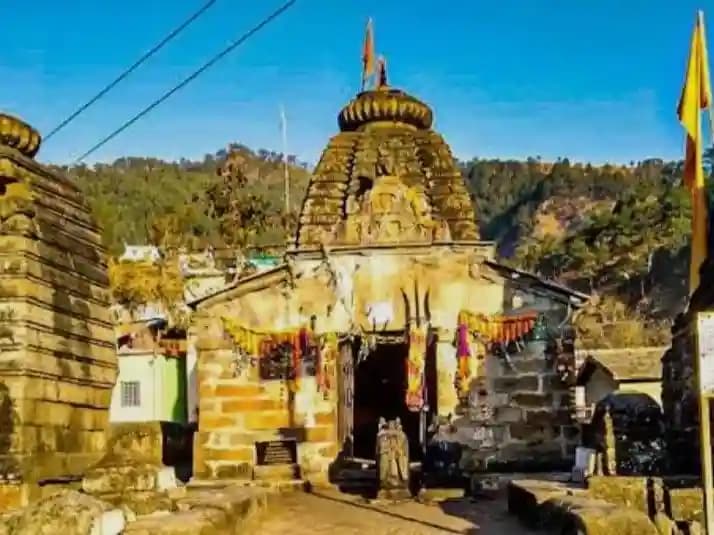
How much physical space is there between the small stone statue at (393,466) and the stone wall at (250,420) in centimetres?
263

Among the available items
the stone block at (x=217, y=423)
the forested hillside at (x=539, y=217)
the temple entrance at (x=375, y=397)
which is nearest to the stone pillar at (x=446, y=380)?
the stone block at (x=217, y=423)

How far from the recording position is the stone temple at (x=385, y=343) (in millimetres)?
16781

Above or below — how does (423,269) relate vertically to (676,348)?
above

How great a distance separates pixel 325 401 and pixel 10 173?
8.50 metres

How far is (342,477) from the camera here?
55.3ft

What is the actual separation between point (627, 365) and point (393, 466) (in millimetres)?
11726

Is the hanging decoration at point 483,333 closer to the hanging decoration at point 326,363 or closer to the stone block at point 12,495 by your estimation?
the hanging decoration at point 326,363

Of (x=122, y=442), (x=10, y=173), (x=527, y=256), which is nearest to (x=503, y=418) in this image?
(x=122, y=442)

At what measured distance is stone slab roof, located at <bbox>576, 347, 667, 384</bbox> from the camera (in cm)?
2362

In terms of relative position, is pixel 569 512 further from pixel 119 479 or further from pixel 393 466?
pixel 393 466

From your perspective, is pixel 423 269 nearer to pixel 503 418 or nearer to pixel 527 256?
pixel 503 418

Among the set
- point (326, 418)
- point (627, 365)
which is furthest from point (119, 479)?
point (627, 365)

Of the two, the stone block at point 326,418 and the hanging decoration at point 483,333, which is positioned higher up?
the hanging decoration at point 483,333

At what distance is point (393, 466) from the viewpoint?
14352 millimetres
